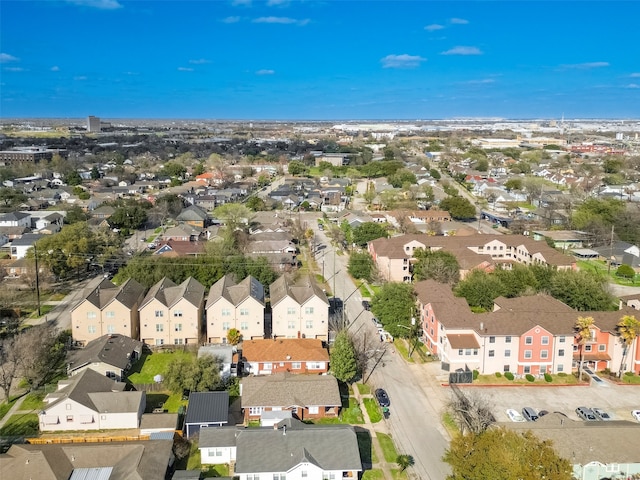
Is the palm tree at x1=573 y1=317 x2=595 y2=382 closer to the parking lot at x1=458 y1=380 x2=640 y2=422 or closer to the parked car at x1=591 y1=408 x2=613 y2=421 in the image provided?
the parking lot at x1=458 y1=380 x2=640 y2=422

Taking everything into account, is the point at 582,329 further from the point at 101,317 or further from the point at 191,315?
the point at 101,317

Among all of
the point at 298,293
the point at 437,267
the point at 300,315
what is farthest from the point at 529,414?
the point at 437,267

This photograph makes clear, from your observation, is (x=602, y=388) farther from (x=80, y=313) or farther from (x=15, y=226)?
(x=15, y=226)

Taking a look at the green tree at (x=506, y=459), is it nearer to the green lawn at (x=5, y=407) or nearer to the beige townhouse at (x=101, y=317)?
the green lawn at (x=5, y=407)

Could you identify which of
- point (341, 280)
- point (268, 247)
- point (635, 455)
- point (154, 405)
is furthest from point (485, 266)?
point (154, 405)

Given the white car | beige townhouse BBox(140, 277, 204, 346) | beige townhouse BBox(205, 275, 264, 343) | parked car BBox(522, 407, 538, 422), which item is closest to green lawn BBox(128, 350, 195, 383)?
beige townhouse BBox(140, 277, 204, 346)
